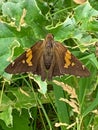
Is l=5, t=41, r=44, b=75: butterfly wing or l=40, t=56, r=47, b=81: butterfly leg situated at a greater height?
l=5, t=41, r=44, b=75: butterfly wing

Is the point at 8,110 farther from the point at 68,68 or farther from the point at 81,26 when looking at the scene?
the point at 81,26

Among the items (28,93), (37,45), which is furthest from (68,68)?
(28,93)

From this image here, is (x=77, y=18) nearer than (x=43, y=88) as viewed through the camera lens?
No

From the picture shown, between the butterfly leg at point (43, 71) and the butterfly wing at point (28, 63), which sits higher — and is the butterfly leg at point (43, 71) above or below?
below
